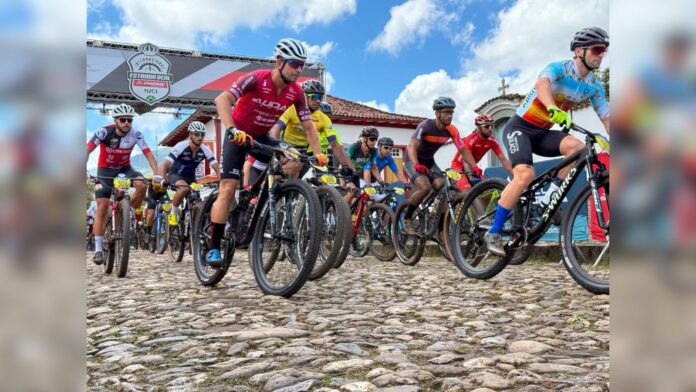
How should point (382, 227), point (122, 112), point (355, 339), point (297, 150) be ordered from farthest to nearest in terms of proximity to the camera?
1. point (382, 227)
2. point (122, 112)
3. point (297, 150)
4. point (355, 339)

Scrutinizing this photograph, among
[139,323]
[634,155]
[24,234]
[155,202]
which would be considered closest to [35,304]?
[24,234]

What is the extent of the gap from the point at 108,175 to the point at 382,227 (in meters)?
4.18

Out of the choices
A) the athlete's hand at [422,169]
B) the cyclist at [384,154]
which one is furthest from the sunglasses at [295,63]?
the cyclist at [384,154]

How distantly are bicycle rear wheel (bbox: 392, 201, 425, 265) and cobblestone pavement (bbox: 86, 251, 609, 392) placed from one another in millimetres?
2813

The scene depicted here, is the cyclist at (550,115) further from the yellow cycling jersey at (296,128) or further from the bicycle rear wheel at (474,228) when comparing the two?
the yellow cycling jersey at (296,128)

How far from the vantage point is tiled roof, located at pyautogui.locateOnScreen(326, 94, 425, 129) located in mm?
→ 30578

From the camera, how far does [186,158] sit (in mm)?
10336

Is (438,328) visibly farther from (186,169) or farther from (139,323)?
(186,169)

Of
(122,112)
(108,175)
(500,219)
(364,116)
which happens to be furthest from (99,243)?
(364,116)

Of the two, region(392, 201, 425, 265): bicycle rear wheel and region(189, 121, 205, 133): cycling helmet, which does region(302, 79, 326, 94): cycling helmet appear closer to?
region(392, 201, 425, 265): bicycle rear wheel

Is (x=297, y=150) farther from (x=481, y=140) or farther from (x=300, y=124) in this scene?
(x=481, y=140)

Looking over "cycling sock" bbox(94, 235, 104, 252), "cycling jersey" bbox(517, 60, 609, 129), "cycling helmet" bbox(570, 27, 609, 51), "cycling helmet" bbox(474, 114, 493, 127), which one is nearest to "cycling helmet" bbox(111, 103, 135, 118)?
"cycling sock" bbox(94, 235, 104, 252)

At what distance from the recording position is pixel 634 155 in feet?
1.41

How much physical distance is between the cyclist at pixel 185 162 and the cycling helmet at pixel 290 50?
5.34m
